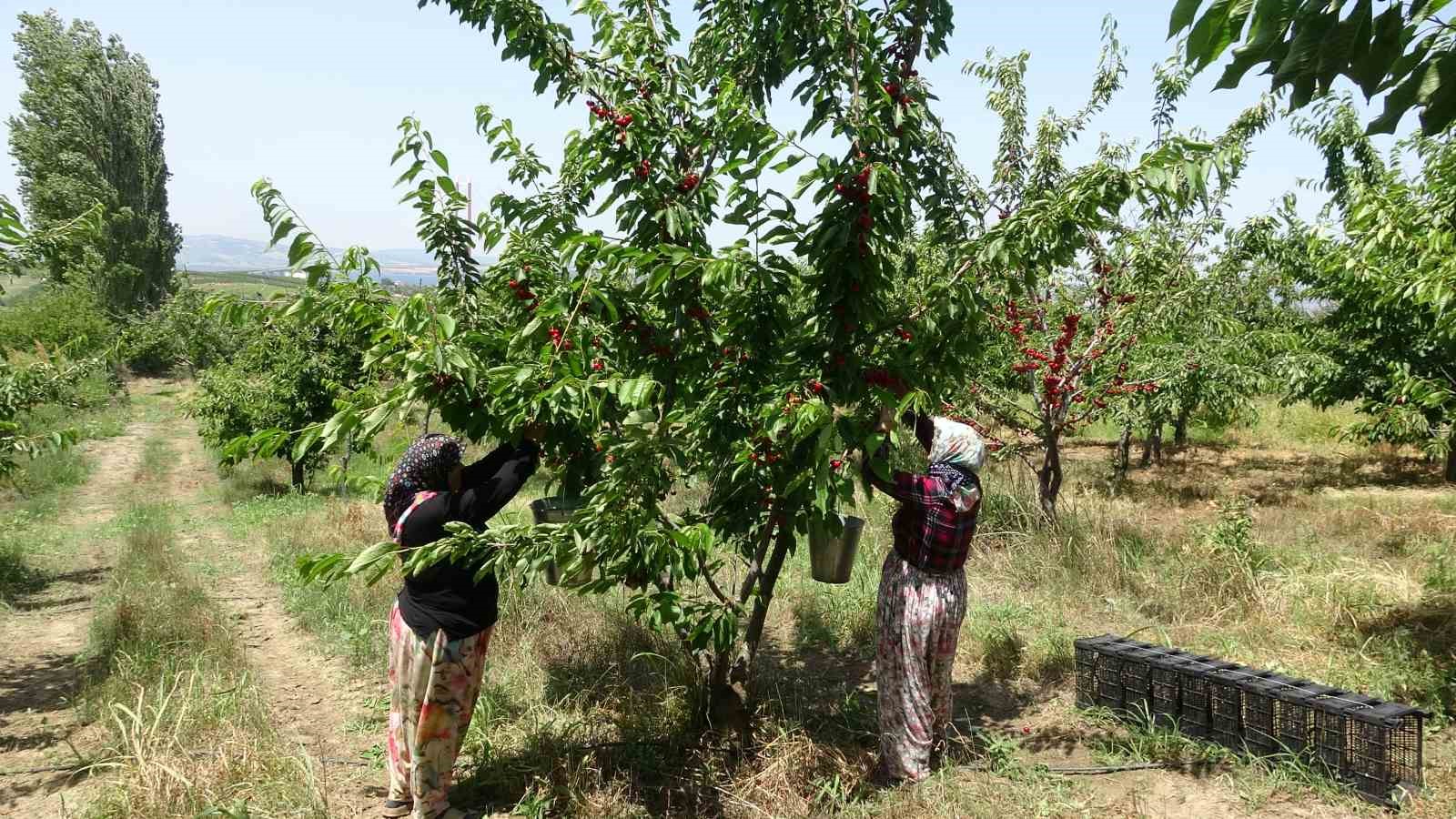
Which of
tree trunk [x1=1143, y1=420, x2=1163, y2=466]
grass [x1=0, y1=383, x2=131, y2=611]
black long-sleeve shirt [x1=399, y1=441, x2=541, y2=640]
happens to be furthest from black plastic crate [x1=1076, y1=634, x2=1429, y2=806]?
tree trunk [x1=1143, y1=420, x2=1163, y2=466]

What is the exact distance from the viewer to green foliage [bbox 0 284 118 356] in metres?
24.7

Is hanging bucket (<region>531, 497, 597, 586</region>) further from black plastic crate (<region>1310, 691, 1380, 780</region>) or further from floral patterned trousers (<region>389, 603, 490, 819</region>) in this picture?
black plastic crate (<region>1310, 691, 1380, 780</region>)

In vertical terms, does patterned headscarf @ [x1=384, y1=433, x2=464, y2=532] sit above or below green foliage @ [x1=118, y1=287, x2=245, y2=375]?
below

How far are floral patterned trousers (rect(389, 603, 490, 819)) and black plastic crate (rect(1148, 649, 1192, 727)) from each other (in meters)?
3.25

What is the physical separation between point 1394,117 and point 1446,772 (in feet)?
11.4

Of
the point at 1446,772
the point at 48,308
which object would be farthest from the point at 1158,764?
Answer: the point at 48,308

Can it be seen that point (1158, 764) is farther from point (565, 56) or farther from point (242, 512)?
point (242, 512)

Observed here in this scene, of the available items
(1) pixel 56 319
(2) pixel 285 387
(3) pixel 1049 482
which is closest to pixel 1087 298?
(3) pixel 1049 482

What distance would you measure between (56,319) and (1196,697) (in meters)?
31.7

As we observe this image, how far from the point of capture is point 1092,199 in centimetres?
322

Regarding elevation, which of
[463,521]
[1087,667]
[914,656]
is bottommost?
[1087,667]

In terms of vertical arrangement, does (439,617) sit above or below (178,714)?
above

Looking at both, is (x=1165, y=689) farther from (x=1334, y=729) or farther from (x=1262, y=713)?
(x=1334, y=729)

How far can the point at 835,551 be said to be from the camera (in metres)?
3.78
